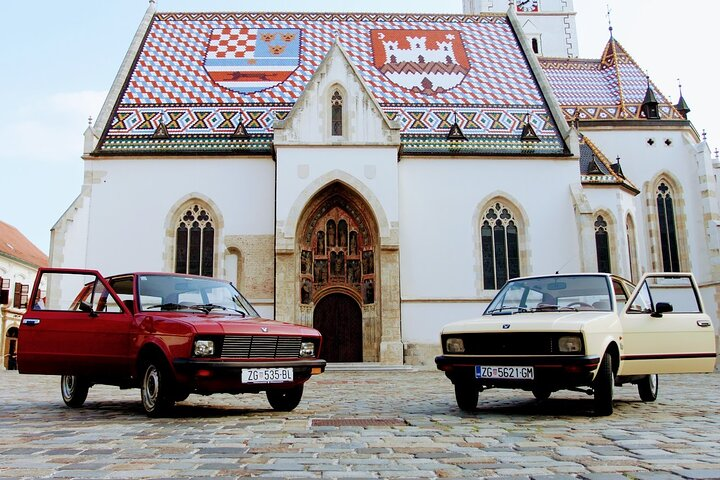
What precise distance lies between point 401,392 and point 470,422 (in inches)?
183

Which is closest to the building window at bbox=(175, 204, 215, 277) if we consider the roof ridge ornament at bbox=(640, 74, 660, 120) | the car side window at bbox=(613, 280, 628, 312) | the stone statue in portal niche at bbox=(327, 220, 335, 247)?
the stone statue in portal niche at bbox=(327, 220, 335, 247)

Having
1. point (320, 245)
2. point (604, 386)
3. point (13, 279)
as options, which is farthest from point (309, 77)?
point (13, 279)

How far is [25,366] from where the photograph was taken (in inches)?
338

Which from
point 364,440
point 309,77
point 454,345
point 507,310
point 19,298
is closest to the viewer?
point 364,440

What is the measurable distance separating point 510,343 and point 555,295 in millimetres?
1448

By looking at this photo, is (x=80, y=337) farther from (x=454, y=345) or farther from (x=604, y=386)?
(x=604, y=386)

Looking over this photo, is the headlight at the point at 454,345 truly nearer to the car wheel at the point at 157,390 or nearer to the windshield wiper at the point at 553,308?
the windshield wiper at the point at 553,308

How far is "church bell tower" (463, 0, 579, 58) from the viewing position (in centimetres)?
4381

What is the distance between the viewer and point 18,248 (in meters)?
52.5

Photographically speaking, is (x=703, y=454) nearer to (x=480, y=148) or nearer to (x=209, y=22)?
(x=480, y=148)

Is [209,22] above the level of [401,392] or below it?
above

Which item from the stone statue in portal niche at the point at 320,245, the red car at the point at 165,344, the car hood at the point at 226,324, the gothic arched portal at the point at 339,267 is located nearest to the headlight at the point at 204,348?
the red car at the point at 165,344

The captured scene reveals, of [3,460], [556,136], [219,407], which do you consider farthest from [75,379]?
[556,136]

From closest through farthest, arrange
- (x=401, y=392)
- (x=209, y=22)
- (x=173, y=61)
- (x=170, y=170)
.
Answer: (x=401, y=392), (x=170, y=170), (x=173, y=61), (x=209, y=22)
